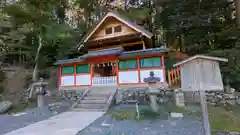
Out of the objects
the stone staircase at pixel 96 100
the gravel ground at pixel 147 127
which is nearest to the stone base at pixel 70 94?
the stone staircase at pixel 96 100

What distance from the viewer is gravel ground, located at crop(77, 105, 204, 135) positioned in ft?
17.5

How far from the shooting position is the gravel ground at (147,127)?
535 centimetres

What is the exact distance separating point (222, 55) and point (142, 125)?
6279mm

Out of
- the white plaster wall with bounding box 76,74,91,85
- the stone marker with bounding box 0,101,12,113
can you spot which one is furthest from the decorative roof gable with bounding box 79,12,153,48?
the stone marker with bounding box 0,101,12,113

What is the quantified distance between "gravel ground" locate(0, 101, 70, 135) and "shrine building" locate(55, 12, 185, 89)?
3034mm

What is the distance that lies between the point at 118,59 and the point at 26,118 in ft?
19.6

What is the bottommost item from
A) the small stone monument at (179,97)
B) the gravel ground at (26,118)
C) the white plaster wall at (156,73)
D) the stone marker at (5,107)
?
the gravel ground at (26,118)

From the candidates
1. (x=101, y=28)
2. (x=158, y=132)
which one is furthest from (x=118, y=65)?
(x=158, y=132)

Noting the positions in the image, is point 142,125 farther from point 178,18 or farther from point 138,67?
point 178,18

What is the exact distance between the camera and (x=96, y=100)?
377 inches

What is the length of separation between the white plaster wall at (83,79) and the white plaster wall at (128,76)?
2239 millimetres

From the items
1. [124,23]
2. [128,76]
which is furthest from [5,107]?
[124,23]

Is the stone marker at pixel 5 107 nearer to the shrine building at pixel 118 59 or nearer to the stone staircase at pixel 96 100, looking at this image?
the shrine building at pixel 118 59

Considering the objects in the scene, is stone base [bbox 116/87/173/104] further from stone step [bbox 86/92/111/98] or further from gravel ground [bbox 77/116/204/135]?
gravel ground [bbox 77/116/204/135]
